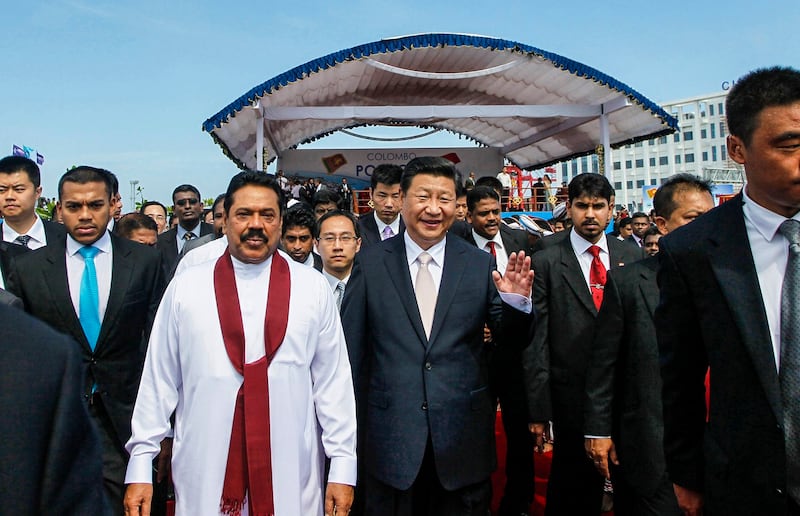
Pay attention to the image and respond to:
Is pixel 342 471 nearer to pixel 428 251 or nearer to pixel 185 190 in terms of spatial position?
pixel 428 251

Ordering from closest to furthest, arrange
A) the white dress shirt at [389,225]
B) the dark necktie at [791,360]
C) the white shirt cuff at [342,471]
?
the dark necktie at [791,360] → the white shirt cuff at [342,471] → the white dress shirt at [389,225]

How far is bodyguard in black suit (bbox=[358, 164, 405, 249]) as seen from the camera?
17.7 feet

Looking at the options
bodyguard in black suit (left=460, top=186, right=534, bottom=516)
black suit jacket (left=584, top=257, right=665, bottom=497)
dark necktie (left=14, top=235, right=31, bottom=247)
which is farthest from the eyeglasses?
dark necktie (left=14, top=235, right=31, bottom=247)

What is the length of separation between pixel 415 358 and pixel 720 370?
4.28ft

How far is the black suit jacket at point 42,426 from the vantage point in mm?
943

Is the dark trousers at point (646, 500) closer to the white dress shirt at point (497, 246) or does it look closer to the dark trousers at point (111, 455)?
the white dress shirt at point (497, 246)

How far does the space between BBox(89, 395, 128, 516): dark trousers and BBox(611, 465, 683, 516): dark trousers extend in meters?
2.75

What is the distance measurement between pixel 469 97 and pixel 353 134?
3.68 m

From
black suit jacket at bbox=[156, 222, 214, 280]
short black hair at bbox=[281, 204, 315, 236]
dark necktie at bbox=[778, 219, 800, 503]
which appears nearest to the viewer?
dark necktie at bbox=[778, 219, 800, 503]

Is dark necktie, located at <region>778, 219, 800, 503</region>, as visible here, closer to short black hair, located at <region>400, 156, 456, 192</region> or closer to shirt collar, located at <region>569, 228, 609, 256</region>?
short black hair, located at <region>400, 156, 456, 192</region>

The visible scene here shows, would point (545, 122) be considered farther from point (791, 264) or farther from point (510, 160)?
point (791, 264)

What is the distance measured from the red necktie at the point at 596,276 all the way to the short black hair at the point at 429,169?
48.1 inches

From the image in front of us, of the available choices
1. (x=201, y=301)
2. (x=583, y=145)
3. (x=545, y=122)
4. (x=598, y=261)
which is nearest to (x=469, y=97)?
(x=545, y=122)

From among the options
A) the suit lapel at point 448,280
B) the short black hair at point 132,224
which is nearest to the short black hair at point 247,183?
the suit lapel at point 448,280
